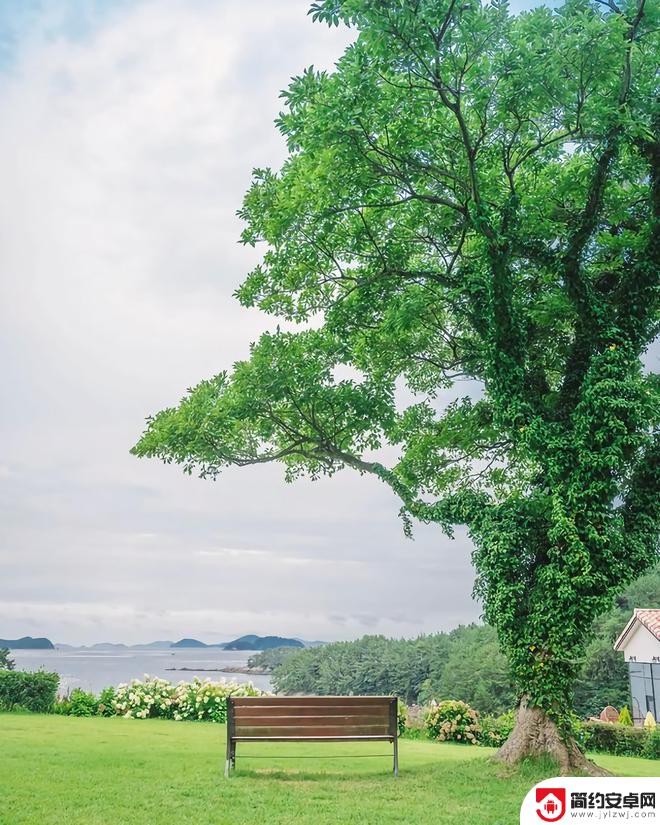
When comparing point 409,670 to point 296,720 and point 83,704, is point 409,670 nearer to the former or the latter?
point 83,704

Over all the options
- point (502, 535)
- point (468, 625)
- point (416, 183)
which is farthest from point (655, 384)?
point (468, 625)

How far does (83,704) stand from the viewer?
15281 millimetres

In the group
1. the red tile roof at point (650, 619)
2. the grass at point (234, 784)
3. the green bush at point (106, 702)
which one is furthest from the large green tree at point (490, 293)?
the red tile roof at point (650, 619)

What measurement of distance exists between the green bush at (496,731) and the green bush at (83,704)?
25.0 ft

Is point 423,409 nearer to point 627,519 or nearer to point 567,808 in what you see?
point 627,519

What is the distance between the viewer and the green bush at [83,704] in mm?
15195

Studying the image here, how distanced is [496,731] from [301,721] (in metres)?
6.97

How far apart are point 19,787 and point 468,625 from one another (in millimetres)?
24287

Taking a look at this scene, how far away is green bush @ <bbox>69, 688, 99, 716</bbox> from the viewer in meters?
15.2

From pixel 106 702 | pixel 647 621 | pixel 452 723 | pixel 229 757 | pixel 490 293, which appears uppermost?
pixel 490 293

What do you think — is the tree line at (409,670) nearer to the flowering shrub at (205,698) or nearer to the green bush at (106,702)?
the flowering shrub at (205,698)

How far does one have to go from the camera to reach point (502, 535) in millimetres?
10805

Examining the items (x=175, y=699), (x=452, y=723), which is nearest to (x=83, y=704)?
(x=175, y=699)

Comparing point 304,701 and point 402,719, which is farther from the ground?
point 304,701
